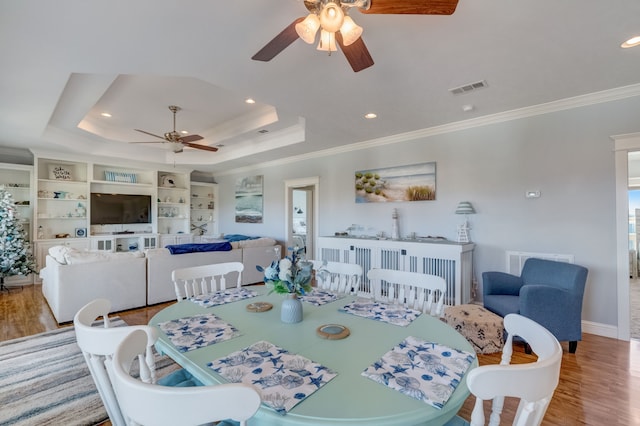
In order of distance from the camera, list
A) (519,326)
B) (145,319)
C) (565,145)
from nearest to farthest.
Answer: (519,326), (565,145), (145,319)

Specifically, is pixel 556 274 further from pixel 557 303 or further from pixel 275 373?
pixel 275 373

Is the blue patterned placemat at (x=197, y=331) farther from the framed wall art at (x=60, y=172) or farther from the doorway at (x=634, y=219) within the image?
the doorway at (x=634, y=219)

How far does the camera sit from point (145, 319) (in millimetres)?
3645

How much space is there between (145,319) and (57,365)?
112 cm

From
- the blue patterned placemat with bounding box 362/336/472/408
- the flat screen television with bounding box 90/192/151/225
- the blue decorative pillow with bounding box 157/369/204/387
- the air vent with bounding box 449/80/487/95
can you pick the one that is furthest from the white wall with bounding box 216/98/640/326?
the flat screen television with bounding box 90/192/151/225

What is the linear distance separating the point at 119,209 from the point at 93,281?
373 cm

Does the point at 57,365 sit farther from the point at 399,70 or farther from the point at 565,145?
the point at 565,145

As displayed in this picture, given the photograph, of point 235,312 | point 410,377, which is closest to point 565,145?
point 410,377

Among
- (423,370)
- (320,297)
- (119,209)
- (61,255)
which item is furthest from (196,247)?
(423,370)

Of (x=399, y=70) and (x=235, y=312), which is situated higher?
(x=399, y=70)

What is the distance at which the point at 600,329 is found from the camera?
3.15 metres

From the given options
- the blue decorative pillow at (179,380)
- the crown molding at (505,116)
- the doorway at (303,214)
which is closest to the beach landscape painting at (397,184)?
the crown molding at (505,116)

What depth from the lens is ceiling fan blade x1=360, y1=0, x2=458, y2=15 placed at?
1389 mm

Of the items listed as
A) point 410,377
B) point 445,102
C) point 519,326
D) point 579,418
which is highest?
point 445,102
